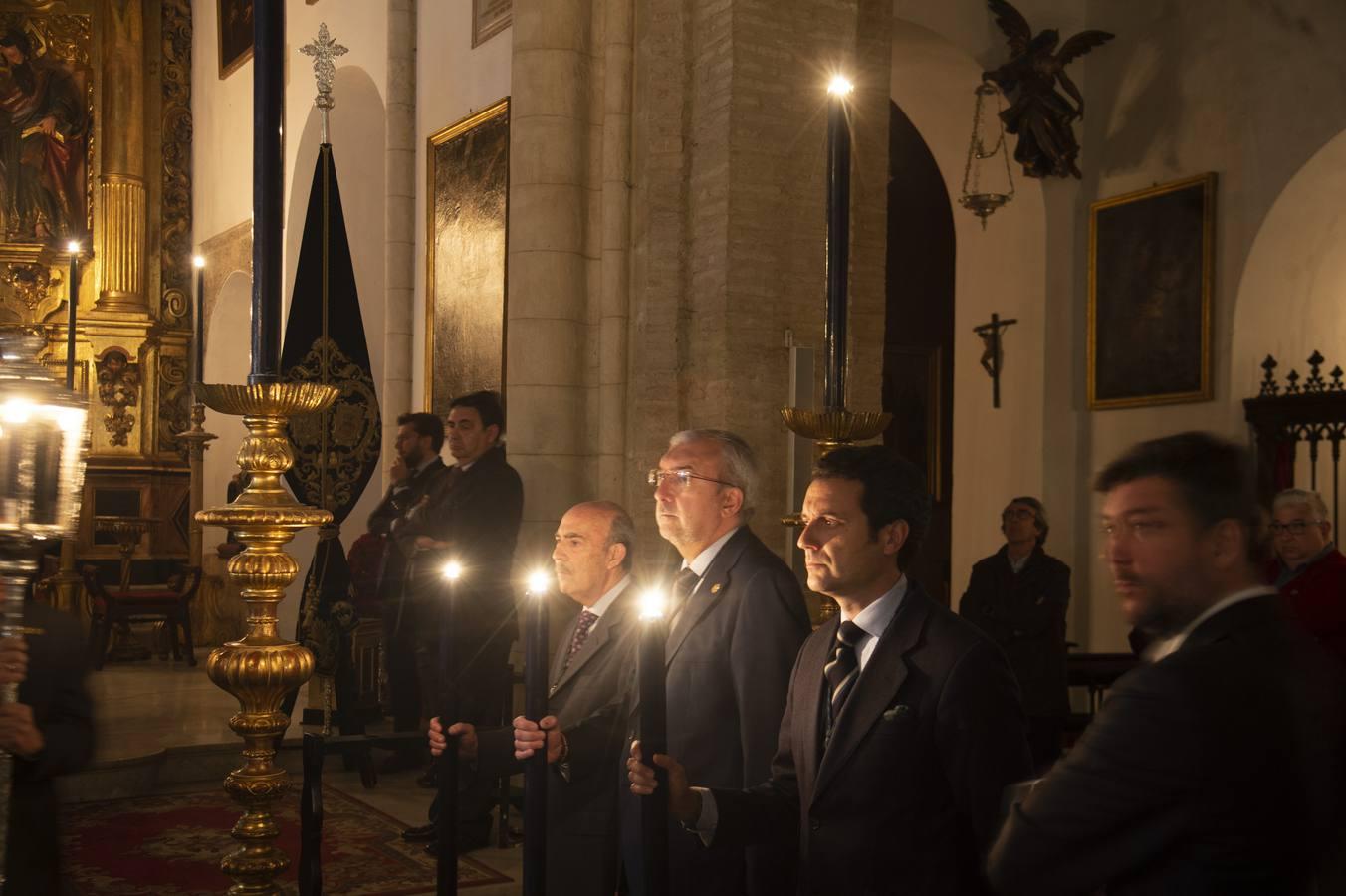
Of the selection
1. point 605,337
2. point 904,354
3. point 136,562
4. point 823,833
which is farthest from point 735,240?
point 136,562

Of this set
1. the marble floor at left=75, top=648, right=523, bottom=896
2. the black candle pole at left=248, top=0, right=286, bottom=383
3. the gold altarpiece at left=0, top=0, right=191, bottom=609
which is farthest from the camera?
the gold altarpiece at left=0, top=0, right=191, bottom=609

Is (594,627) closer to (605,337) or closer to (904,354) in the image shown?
(605,337)

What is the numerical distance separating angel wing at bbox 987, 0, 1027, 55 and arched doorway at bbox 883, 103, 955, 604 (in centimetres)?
157

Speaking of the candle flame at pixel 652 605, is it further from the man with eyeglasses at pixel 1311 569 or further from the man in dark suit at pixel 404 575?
the man in dark suit at pixel 404 575

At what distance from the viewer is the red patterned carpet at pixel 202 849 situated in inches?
188

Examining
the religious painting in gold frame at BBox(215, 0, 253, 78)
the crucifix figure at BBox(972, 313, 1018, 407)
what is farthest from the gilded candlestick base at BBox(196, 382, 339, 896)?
the religious painting in gold frame at BBox(215, 0, 253, 78)

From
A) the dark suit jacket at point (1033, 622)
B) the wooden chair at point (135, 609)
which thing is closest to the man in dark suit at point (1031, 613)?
the dark suit jacket at point (1033, 622)

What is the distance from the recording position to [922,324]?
1087 cm

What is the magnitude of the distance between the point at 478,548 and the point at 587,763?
2644 mm

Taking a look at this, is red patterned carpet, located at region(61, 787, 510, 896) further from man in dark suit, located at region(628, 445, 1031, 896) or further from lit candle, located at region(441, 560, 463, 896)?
man in dark suit, located at region(628, 445, 1031, 896)

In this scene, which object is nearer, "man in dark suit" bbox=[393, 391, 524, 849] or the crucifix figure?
"man in dark suit" bbox=[393, 391, 524, 849]

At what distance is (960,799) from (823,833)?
0.25 meters

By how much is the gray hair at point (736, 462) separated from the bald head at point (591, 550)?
32 cm

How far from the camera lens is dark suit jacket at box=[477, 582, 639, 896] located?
3.07 metres
